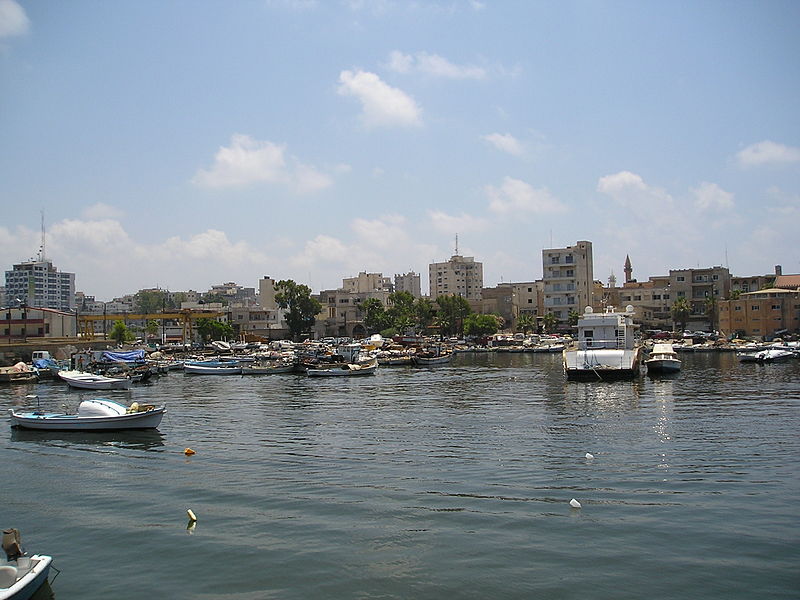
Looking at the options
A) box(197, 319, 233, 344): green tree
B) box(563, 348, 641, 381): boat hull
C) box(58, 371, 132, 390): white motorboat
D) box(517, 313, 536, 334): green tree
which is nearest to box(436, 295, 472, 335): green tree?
box(517, 313, 536, 334): green tree

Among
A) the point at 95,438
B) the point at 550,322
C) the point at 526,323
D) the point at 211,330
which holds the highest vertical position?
the point at 550,322

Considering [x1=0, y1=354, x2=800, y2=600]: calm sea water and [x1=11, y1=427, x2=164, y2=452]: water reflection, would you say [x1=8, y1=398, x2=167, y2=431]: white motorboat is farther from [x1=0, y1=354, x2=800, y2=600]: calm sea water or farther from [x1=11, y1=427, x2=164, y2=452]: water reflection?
[x1=0, y1=354, x2=800, y2=600]: calm sea water

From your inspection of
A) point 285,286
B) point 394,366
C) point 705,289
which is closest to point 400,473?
point 394,366

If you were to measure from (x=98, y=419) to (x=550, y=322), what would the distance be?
84820 millimetres

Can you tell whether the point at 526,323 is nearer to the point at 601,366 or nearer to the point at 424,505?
the point at 601,366

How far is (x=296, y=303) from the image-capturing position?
106 m

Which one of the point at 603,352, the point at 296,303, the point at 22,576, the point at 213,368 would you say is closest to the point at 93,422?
the point at 22,576

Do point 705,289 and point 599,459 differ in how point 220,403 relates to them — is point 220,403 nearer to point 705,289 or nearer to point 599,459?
point 599,459

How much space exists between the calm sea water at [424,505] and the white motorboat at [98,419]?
1.90 ft

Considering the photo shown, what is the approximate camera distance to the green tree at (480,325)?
10775cm

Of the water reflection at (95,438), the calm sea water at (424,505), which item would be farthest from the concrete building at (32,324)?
the calm sea water at (424,505)

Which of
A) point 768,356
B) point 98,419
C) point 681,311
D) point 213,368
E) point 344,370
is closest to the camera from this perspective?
point 98,419

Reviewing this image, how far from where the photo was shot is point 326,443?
24.8 metres

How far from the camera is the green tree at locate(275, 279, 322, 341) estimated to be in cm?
Answer: 10544
